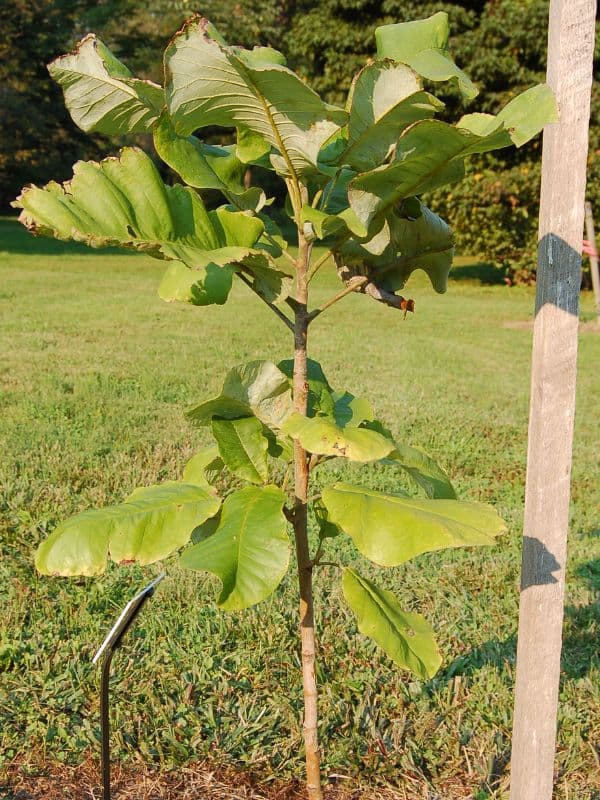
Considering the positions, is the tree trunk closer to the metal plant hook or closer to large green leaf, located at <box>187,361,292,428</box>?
large green leaf, located at <box>187,361,292,428</box>

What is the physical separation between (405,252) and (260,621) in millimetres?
1653

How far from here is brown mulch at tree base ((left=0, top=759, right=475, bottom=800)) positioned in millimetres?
2049

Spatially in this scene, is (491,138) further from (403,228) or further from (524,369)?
(524,369)

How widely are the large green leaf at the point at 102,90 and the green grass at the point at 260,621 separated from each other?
2.10 feet

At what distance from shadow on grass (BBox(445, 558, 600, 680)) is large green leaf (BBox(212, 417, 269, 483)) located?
4.37ft

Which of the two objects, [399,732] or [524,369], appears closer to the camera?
[399,732]

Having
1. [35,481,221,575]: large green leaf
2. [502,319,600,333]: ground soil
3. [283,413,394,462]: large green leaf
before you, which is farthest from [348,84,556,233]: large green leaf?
[502,319,600,333]: ground soil

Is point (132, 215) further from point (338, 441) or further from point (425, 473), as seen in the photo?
point (425, 473)

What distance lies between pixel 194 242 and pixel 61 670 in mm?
1695

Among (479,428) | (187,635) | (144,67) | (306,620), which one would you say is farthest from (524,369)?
(144,67)

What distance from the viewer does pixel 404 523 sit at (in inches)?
51.5

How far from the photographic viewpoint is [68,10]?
24125mm

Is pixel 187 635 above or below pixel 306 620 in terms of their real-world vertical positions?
below

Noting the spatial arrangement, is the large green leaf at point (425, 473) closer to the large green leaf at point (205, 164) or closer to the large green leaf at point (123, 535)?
the large green leaf at point (123, 535)
